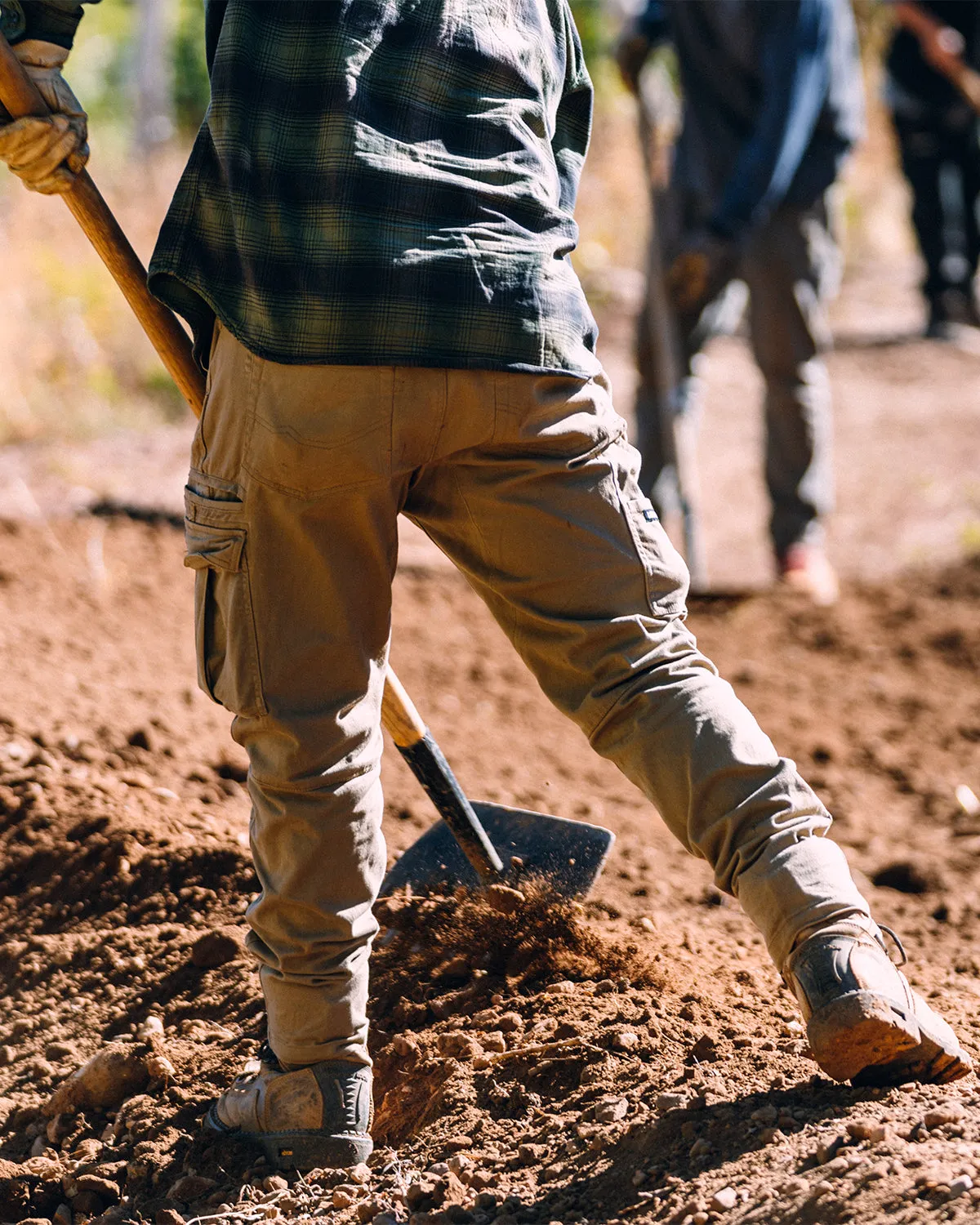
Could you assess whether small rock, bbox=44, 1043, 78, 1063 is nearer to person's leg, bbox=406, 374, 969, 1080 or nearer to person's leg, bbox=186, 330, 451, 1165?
person's leg, bbox=186, 330, 451, 1165

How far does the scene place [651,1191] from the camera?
6.46 ft

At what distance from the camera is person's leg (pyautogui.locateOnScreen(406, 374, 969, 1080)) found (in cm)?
203

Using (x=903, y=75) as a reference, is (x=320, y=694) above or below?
below

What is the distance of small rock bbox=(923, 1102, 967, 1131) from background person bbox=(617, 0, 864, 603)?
11.8 feet

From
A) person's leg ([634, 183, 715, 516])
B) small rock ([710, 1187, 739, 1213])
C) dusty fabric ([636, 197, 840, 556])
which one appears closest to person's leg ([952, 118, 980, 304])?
dusty fabric ([636, 197, 840, 556])

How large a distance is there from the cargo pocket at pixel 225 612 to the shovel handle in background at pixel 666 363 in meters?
3.55

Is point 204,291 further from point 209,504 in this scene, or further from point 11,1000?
point 11,1000

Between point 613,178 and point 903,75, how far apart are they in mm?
3037

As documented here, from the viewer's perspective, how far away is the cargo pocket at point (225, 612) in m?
2.02

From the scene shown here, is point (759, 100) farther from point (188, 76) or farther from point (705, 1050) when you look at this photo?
point (188, 76)

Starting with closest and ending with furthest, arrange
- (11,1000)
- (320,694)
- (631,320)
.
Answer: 1. (320,694)
2. (11,1000)
3. (631,320)

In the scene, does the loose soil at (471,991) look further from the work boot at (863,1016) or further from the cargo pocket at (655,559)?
the cargo pocket at (655,559)

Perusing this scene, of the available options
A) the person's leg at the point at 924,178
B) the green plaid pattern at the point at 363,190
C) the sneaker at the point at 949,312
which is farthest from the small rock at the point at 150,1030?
the sneaker at the point at 949,312

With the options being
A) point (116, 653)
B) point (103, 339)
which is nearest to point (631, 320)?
point (103, 339)
